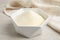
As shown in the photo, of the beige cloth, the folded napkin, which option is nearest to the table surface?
the folded napkin

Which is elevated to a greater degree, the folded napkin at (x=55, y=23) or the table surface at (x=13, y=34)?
the folded napkin at (x=55, y=23)

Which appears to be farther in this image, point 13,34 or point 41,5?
point 41,5

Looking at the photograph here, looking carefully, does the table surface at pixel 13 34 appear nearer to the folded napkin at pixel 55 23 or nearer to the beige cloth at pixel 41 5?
the folded napkin at pixel 55 23

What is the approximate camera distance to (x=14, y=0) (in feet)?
2.28

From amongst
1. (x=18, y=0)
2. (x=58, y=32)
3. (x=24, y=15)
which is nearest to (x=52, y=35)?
(x=58, y=32)

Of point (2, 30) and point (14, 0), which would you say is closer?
point (2, 30)

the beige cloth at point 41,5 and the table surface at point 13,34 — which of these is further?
the beige cloth at point 41,5

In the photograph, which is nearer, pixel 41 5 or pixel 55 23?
pixel 55 23

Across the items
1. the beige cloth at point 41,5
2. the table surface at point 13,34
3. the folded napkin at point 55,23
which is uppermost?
the beige cloth at point 41,5

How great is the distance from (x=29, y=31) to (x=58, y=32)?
0.42 ft

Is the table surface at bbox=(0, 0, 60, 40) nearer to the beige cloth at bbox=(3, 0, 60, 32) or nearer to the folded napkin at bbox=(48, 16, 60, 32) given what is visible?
the folded napkin at bbox=(48, 16, 60, 32)

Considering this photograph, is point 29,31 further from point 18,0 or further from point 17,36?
point 18,0

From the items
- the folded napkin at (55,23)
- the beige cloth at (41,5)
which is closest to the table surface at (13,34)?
the folded napkin at (55,23)

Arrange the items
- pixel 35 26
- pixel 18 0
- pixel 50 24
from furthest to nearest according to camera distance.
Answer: pixel 18 0 → pixel 50 24 → pixel 35 26
